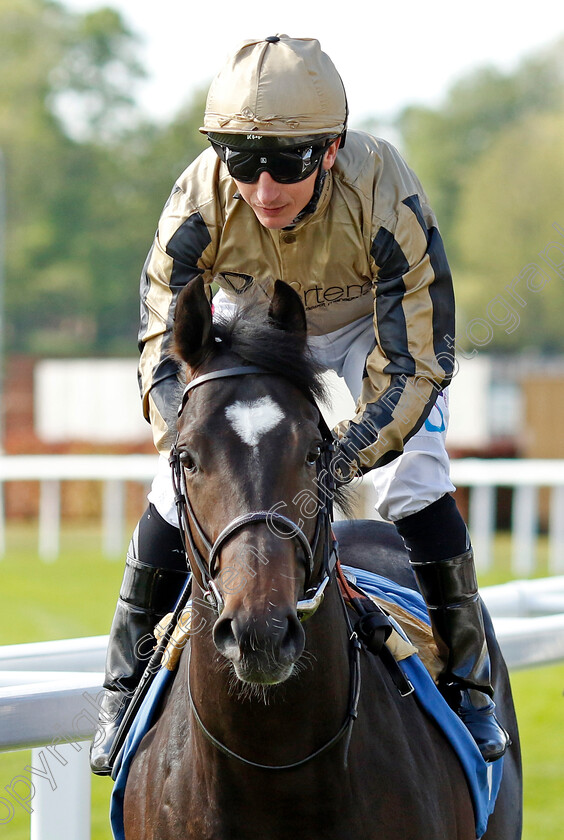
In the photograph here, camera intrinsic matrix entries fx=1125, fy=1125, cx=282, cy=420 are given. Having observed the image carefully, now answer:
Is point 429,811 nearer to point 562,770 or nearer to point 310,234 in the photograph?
point 310,234

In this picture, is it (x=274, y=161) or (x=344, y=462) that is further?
(x=274, y=161)

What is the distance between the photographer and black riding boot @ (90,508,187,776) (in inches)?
128

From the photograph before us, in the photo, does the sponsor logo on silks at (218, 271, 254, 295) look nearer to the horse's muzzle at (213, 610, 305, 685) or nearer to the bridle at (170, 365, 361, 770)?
the bridle at (170, 365, 361, 770)

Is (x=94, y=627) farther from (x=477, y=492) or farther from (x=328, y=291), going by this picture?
(x=328, y=291)

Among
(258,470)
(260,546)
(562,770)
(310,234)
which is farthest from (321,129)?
(562,770)

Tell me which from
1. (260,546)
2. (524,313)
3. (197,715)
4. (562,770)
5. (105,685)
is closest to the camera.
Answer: (260,546)

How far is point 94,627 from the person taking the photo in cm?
929

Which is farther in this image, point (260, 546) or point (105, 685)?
point (105, 685)

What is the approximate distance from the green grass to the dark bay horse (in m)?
2.83

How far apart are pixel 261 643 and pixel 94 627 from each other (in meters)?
7.37

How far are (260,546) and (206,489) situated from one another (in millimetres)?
213

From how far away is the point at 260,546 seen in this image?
2.30 m

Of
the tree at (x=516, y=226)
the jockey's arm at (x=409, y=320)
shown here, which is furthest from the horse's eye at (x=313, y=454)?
the tree at (x=516, y=226)

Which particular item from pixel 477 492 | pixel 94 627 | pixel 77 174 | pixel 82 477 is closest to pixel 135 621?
pixel 94 627
